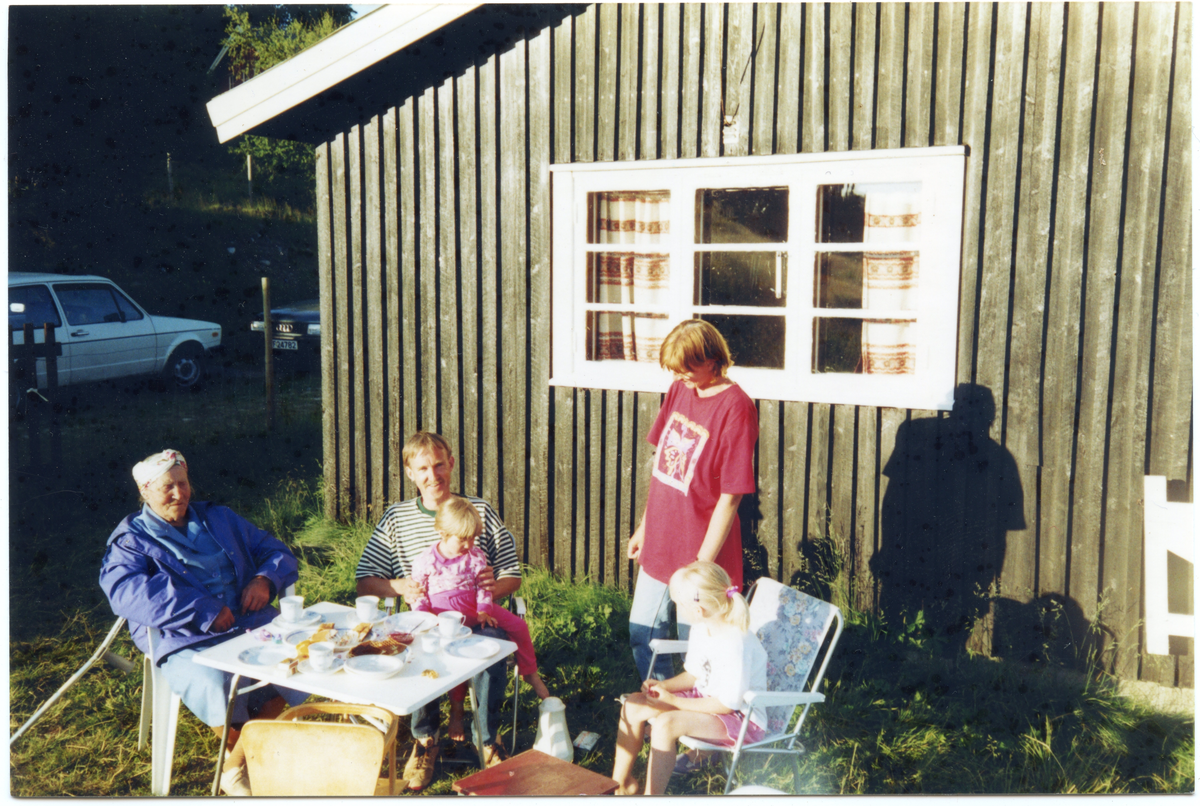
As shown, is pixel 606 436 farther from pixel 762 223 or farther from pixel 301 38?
pixel 301 38

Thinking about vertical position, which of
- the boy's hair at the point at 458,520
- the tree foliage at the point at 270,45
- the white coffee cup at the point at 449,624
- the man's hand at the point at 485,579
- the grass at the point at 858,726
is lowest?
the grass at the point at 858,726

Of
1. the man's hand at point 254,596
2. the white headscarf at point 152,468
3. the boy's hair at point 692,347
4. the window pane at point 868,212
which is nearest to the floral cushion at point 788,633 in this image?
the boy's hair at point 692,347

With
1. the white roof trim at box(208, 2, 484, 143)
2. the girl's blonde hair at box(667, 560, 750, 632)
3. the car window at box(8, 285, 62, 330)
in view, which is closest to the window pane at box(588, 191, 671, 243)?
the white roof trim at box(208, 2, 484, 143)

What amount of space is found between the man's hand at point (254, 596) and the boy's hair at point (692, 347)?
190cm

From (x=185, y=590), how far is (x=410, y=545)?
0.87 meters

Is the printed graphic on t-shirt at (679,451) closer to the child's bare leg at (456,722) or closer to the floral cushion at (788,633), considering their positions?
the floral cushion at (788,633)

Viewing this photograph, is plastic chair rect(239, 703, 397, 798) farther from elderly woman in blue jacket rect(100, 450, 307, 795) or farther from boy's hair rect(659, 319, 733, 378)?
boy's hair rect(659, 319, 733, 378)

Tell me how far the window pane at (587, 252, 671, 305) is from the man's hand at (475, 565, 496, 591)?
209cm

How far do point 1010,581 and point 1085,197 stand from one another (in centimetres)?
191

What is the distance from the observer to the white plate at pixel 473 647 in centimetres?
313

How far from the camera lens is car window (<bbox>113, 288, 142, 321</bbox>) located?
35.3 ft

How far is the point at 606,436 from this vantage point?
5.33 meters

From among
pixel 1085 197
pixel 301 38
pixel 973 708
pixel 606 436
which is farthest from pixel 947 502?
pixel 301 38

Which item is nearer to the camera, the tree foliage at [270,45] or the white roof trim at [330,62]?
the white roof trim at [330,62]
